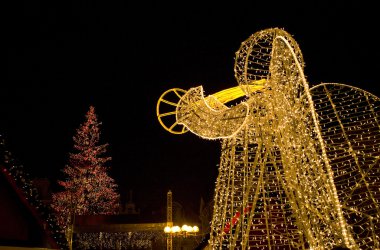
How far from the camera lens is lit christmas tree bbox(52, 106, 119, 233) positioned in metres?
20.6

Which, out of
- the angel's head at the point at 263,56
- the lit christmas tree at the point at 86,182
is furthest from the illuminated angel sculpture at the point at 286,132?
the lit christmas tree at the point at 86,182

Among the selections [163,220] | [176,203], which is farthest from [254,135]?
[176,203]

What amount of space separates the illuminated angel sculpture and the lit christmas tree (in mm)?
16879

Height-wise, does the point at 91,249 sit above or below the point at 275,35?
below

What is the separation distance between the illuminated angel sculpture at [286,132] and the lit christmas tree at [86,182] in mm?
16879

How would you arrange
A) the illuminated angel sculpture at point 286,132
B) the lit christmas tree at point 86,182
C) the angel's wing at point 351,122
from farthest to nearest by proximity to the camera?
the lit christmas tree at point 86,182
the angel's wing at point 351,122
the illuminated angel sculpture at point 286,132

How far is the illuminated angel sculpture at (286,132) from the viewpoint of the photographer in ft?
13.3

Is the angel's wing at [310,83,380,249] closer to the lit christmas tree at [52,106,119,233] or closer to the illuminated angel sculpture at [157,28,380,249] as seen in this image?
the illuminated angel sculpture at [157,28,380,249]

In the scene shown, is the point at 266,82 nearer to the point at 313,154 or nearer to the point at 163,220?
the point at 313,154

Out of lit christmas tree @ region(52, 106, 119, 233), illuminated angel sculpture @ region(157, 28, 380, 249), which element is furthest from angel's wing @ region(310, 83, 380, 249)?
lit christmas tree @ region(52, 106, 119, 233)

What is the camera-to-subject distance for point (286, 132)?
4215mm

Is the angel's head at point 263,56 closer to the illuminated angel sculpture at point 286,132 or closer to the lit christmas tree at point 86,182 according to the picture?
the illuminated angel sculpture at point 286,132

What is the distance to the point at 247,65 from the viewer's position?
4.34m

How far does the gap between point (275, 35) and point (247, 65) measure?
41cm
